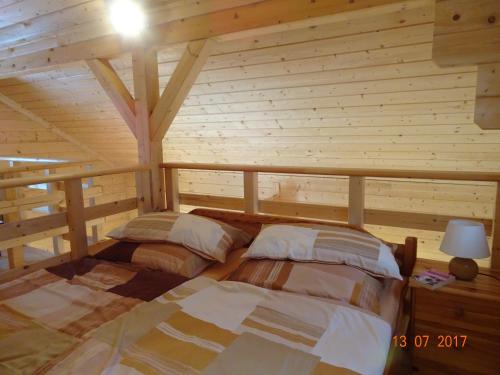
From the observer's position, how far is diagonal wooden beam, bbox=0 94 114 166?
464cm

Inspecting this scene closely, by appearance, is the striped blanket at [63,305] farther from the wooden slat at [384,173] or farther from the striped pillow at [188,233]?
the wooden slat at [384,173]

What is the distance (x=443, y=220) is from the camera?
1996 mm

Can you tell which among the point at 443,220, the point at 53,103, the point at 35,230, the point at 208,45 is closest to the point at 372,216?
the point at 443,220

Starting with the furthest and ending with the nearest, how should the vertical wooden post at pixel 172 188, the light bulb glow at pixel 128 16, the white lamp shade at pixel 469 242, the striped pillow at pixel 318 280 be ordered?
1. the vertical wooden post at pixel 172 188
2. the light bulb glow at pixel 128 16
3. the white lamp shade at pixel 469 242
4. the striped pillow at pixel 318 280

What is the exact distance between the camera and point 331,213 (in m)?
2.35

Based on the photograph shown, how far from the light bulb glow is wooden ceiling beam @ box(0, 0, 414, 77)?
8 centimetres

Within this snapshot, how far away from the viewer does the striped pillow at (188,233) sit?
79.2 inches

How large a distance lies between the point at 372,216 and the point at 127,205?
1.70 m

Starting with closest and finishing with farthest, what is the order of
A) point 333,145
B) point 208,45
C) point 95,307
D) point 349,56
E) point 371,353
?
1. point 371,353
2. point 95,307
3. point 208,45
4. point 349,56
5. point 333,145

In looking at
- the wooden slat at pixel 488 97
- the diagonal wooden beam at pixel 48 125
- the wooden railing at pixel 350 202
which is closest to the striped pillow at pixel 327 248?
the wooden railing at pixel 350 202

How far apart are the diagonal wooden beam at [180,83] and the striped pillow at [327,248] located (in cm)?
Result: 120

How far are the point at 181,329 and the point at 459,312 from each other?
1.19 meters

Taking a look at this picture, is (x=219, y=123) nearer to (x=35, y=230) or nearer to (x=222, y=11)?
(x=222, y=11)

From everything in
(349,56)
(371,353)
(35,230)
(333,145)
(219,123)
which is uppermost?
(349,56)
